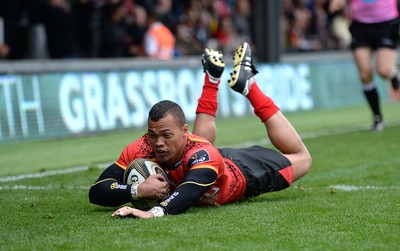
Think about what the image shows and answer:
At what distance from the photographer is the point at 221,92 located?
1741 centimetres

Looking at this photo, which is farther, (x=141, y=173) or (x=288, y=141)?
(x=288, y=141)

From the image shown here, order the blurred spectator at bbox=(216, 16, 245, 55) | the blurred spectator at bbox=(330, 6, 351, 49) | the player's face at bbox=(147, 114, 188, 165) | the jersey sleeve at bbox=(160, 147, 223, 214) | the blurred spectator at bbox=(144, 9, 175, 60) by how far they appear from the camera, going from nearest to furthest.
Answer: the jersey sleeve at bbox=(160, 147, 223, 214) < the player's face at bbox=(147, 114, 188, 165) < the blurred spectator at bbox=(144, 9, 175, 60) < the blurred spectator at bbox=(216, 16, 245, 55) < the blurred spectator at bbox=(330, 6, 351, 49)

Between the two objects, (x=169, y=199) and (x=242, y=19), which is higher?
(x=169, y=199)

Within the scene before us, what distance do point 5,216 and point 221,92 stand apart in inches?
433

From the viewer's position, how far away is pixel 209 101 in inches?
318

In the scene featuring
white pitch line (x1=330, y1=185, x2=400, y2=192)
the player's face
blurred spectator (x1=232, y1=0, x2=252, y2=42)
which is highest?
the player's face

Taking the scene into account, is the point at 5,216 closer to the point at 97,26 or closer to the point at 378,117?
the point at 378,117

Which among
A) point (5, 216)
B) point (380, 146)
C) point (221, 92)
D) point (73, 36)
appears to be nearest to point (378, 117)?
point (380, 146)

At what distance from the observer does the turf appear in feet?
17.9

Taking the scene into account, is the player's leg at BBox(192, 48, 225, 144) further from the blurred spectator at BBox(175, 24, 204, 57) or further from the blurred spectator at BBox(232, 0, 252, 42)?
the blurred spectator at BBox(232, 0, 252, 42)

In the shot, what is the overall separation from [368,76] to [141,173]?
7.32 m

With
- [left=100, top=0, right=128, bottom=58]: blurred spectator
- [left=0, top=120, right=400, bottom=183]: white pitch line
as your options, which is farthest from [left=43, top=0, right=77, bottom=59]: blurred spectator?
[left=0, top=120, right=400, bottom=183]: white pitch line

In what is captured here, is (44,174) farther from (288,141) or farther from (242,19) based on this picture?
(242,19)

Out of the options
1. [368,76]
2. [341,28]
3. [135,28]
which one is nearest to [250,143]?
[368,76]
